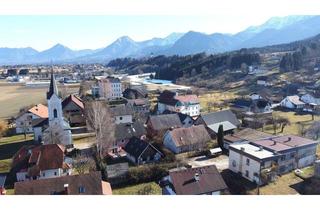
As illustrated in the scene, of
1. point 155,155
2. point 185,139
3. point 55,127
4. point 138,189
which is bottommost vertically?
point 138,189

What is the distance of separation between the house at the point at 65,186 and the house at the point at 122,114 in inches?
303

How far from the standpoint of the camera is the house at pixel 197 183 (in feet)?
20.7

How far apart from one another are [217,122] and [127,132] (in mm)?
3659

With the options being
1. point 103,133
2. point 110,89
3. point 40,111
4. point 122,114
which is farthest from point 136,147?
point 110,89

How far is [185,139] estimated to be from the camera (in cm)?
1028

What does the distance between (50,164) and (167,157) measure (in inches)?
131

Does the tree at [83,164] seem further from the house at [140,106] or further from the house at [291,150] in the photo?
the house at [140,106]

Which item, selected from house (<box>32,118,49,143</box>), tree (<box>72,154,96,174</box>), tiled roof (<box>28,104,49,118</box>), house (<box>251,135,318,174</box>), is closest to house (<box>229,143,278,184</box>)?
house (<box>251,135,318,174</box>)

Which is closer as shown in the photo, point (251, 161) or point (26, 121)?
point (251, 161)

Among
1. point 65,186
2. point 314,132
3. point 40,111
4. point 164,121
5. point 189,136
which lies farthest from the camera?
point 40,111

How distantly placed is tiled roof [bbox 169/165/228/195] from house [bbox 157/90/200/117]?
31.3 feet

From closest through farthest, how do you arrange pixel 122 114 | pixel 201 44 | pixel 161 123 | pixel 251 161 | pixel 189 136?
pixel 251 161, pixel 189 136, pixel 161 123, pixel 122 114, pixel 201 44

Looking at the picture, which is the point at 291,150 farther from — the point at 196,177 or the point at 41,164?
the point at 41,164

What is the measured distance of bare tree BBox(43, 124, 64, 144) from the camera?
34.8ft
